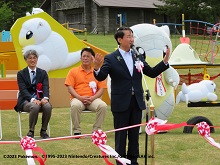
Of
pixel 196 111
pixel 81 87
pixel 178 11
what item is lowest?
pixel 196 111

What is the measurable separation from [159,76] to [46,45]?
348cm

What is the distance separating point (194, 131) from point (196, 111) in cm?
223

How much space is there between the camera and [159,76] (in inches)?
270

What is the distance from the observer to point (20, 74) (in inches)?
251

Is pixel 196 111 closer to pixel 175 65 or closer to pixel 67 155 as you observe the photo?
pixel 175 65

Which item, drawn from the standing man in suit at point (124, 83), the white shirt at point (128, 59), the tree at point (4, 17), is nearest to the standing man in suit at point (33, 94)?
the standing man in suit at point (124, 83)

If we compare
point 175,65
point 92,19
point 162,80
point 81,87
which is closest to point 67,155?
point 81,87

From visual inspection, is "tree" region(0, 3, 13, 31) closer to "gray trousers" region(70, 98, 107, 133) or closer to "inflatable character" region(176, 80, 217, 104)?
"inflatable character" region(176, 80, 217, 104)

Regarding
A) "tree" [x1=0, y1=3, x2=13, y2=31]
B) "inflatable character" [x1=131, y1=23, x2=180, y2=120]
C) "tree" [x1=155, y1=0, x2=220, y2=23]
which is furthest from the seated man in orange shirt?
"tree" [x1=0, y1=3, x2=13, y2=31]

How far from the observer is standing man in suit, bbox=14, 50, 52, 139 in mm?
6198

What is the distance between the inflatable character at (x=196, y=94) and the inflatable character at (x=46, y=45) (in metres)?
2.99

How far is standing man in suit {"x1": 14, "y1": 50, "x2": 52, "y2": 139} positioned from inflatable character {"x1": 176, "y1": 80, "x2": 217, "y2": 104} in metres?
2.34

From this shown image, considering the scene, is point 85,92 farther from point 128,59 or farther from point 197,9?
point 197,9

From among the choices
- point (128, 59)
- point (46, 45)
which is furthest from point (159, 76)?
point (46, 45)
